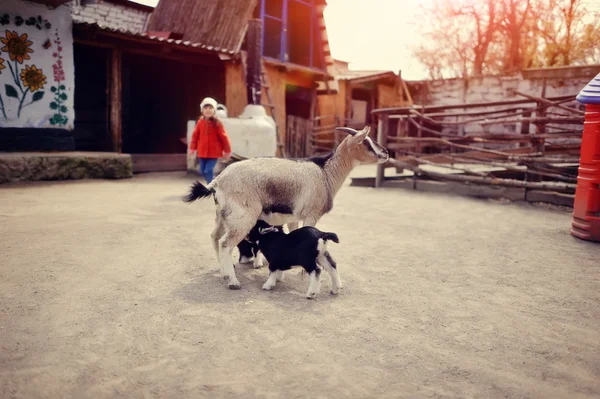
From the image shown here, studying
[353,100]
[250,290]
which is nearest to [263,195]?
[250,290]

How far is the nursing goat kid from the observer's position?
3.60 meters

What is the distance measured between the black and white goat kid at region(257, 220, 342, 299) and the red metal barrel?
3.64 metres

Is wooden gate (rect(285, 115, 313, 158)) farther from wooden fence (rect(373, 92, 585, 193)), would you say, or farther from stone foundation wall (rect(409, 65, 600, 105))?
stone foundation wall (rect(409, 65, 600, 105))

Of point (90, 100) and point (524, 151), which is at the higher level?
point (90, 100)

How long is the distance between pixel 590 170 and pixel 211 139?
544 centimetres

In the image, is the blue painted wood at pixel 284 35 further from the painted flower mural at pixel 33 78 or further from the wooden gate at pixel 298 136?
the painted flower mural at pixel 33 78

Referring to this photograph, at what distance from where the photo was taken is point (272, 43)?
13.9 meters

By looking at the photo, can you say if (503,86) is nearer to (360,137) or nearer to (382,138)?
(382,138)

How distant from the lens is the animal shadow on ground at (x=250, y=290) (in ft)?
10.8

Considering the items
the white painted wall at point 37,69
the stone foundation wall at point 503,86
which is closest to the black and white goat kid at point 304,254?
the white painted wall at point 37,69

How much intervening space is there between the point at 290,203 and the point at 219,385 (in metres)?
1.92

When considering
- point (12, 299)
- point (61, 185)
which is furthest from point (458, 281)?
point (61, 185)

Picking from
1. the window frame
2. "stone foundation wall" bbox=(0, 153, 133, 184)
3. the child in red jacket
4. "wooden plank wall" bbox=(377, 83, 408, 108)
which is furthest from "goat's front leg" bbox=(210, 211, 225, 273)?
"wooden plank wall" bbox=(377, 83, 408, 108)

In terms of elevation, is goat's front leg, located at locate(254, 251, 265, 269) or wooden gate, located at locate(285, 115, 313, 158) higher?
wooden gate, located at locate(285, 115, 313, 158)
